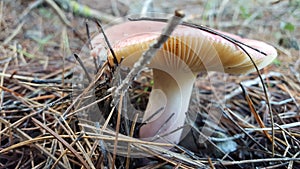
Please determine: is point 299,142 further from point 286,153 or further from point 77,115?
point 77,115

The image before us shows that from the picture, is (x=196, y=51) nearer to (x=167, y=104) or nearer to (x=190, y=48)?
(x=190, y=48)

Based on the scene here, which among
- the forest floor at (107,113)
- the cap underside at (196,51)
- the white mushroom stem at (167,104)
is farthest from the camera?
the white mushroom stem at (167,104)

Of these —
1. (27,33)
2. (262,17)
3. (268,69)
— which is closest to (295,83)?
(268,69)

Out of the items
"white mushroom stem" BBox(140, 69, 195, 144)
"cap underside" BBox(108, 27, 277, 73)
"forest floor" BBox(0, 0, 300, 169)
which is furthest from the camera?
"white mushroom stem" BBox(140, 69, 195, 144)

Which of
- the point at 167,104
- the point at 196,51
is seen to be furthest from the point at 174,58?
the point at 167,104

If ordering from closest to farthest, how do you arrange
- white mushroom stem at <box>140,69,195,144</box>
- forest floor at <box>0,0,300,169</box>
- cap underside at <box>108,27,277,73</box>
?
cap underside at <box>108,27,277,73</box> < forest floor at <box>0,0,300,169</box> < white mushroom stem at <box>140,69,195,144</box>
